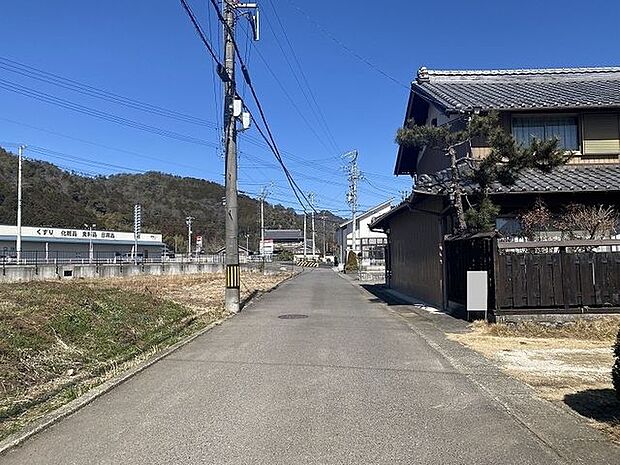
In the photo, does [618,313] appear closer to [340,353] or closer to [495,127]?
[495,127]

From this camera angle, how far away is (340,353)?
947 centimetres

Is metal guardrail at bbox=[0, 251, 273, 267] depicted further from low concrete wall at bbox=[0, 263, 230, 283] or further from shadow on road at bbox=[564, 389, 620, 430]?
shadow on road at bbox=[564, 389, 620, 430]

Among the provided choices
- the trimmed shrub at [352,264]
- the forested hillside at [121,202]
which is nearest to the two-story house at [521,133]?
the trimmed shrub at [352,264]

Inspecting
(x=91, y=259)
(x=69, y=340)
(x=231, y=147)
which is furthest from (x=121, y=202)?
(x=69, y=340)

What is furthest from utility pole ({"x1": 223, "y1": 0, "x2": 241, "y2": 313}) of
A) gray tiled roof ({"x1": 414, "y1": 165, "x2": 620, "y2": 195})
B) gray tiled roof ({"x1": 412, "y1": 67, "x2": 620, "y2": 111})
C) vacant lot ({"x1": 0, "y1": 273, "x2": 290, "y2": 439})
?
gray tiled roof ({"x1": 412, "y1": 67, "x2": 620, "y2": 111})

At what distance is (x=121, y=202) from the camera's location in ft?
351

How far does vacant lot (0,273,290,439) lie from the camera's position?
22.8 feet

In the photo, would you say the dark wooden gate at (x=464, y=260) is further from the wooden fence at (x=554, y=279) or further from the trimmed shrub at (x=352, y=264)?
the trimmed shrub at (x=352, y=264)

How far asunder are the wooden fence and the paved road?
2786mm

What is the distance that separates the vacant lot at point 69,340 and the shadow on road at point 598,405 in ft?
18.2

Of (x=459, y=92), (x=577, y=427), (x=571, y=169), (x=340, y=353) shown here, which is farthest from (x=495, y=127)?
(x=577, y=427)

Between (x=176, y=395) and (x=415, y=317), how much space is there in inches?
360

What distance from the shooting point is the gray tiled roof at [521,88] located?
15930 mm

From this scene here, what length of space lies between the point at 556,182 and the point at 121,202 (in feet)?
333
